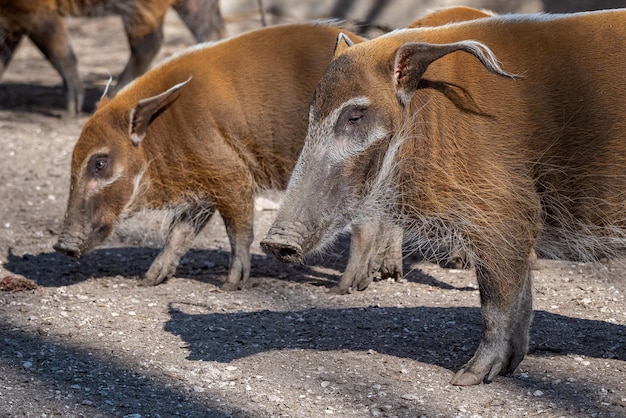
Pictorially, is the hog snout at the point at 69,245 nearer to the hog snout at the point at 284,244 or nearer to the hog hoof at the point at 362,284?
the hog hoof at the point at 362,284

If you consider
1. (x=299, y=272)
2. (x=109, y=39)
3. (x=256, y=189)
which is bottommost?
(x=109, y=39)

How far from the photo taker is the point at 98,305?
4949mm

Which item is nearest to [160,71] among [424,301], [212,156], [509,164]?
[212,156]

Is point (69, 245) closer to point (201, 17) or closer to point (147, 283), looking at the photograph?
point (147, 283)

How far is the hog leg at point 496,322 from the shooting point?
3.82 m

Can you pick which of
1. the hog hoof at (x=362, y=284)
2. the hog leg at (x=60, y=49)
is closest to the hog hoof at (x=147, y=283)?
the hog hoof at (x=362, y=284)

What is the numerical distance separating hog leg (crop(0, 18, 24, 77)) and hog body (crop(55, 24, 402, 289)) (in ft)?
14.0

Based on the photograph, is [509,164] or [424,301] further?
[424,301]

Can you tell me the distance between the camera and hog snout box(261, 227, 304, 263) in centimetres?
361

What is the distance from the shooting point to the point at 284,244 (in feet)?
11.8

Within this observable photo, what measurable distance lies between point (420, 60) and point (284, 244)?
0.82 metres

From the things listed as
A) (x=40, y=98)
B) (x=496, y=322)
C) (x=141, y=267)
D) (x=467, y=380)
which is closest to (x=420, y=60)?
(x=496, y=322)

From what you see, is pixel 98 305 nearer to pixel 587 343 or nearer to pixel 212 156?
pixel 212 156

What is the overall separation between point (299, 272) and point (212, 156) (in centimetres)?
87
